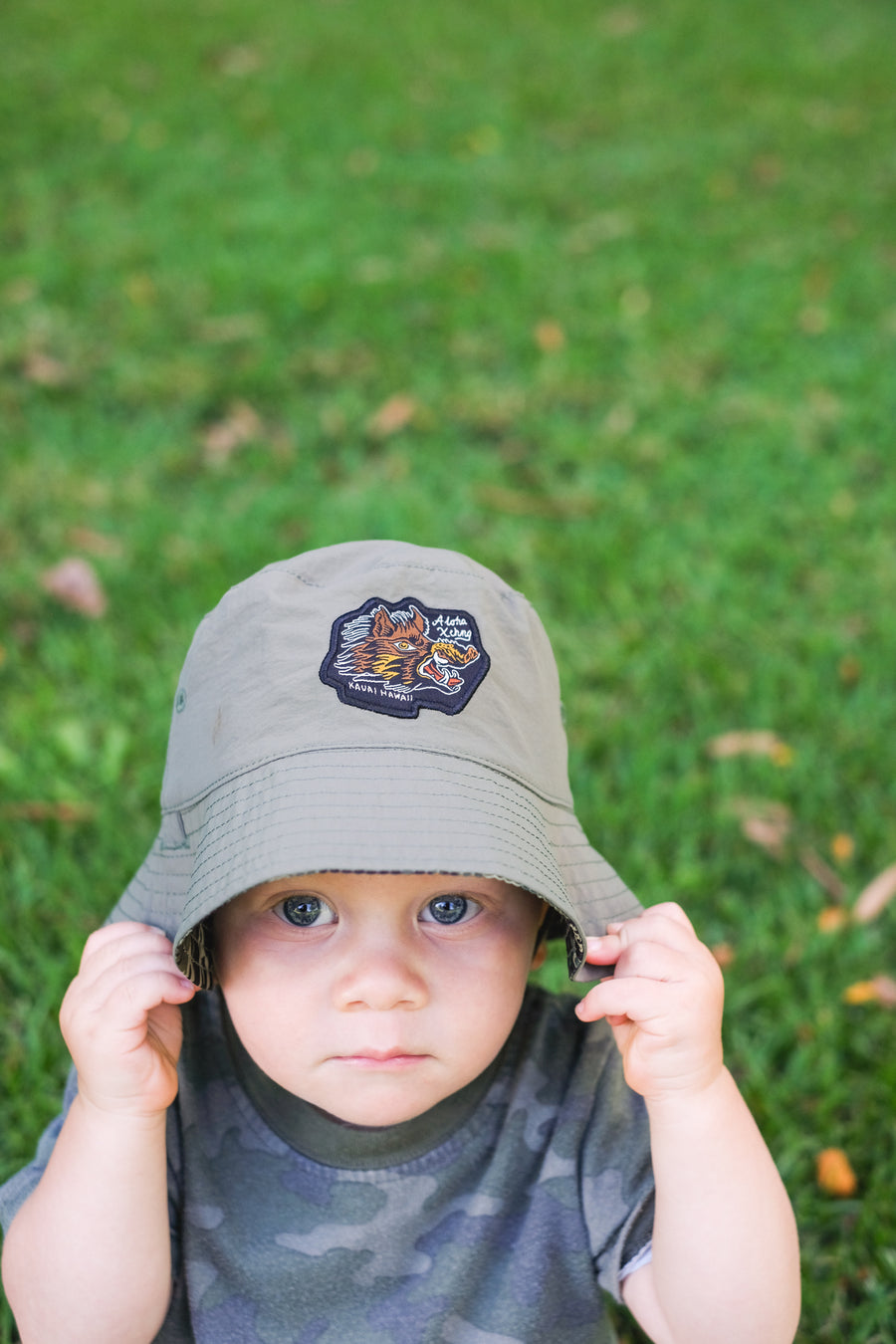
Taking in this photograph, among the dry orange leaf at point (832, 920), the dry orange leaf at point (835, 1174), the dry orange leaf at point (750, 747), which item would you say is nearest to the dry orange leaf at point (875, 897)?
the dry orange leaf at point (832, 920)

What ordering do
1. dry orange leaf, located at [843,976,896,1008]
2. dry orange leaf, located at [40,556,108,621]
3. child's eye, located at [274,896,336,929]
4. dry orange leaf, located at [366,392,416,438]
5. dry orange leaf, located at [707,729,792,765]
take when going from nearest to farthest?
1. child's eye, located at [274,896,336,929]
2. dry orange leaf, located at [843,976,896,1008]
3. dry orange leaf, located at [707,729,792,765]
4. dry orange leaf, located at [40,556,108,621]
5. dry orange leaf, located at [366,392,416,438]

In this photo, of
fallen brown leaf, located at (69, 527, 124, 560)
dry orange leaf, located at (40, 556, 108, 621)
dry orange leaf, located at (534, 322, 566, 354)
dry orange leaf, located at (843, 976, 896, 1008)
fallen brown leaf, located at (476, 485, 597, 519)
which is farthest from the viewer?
dry orange leaf, located at (534, 322, 566, 354)

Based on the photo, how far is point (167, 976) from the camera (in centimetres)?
142

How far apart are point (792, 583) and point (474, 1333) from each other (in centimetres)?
239

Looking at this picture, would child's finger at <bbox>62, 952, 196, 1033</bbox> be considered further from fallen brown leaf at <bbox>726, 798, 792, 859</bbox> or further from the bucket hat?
fallen brown leaf at <bbox>726, 798, 792, 859</bbox>

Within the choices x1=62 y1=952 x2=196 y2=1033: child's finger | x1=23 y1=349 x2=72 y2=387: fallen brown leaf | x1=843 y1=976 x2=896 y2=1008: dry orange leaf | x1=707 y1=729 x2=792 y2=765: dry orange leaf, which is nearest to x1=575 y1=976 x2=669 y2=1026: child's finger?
x1=62 y1=952 x2=196 y2=1033: child's finger

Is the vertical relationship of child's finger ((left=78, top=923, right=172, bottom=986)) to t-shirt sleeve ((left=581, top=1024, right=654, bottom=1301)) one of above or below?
above

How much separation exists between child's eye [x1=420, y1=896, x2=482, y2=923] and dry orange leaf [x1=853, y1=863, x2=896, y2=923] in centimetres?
135

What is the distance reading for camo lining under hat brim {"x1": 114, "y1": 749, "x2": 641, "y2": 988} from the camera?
1.21 meters

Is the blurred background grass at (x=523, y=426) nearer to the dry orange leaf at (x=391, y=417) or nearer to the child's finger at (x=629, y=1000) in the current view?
the dry orange leaf at (x=391, y=417)

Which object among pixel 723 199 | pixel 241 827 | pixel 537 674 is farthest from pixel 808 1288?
pixel 723 199

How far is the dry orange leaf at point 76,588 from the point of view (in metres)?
3.22

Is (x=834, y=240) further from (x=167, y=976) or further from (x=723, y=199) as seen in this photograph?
(x=167, y=976)

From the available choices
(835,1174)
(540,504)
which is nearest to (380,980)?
(835,1174)
